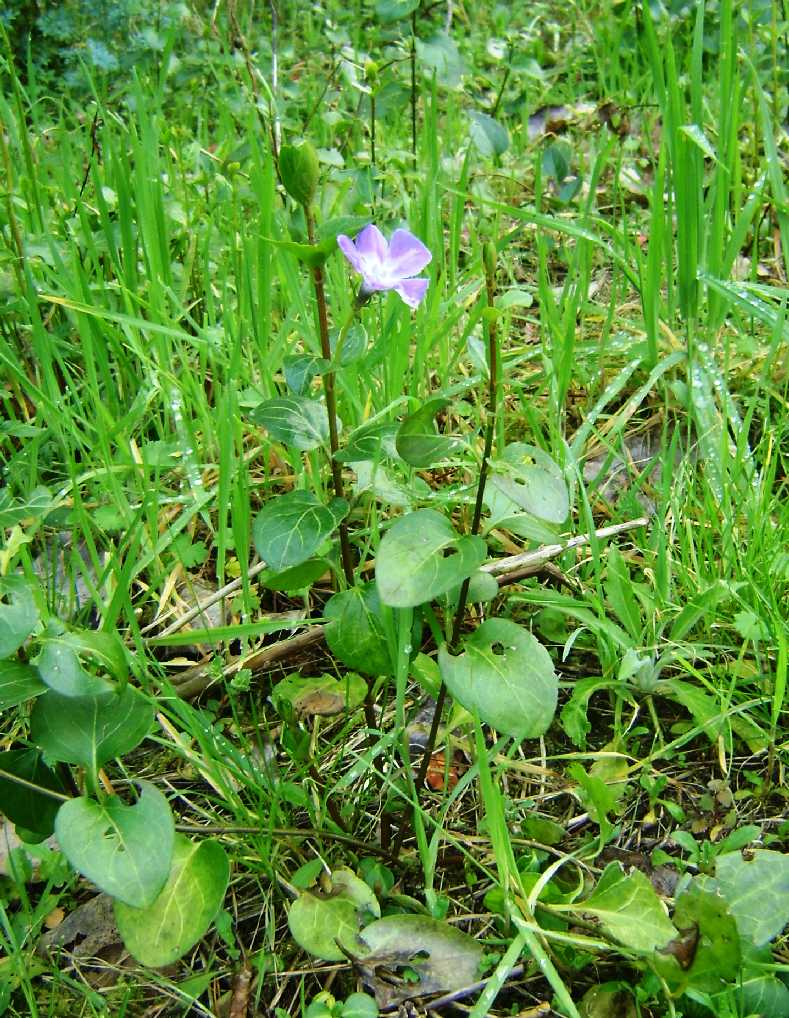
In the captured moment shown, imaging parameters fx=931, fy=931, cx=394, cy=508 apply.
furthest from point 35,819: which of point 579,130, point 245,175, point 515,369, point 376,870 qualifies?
point 579,130

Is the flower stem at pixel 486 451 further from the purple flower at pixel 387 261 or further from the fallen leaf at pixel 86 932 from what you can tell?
the fallen leaf at pixel 86 932

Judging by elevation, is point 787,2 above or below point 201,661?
above

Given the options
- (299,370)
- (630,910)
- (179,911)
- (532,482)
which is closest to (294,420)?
(299,370)

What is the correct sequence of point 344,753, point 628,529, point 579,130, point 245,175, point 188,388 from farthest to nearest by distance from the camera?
point 579,130 < point 245,175 < point 188,388 < point 628,529 < point 344,753

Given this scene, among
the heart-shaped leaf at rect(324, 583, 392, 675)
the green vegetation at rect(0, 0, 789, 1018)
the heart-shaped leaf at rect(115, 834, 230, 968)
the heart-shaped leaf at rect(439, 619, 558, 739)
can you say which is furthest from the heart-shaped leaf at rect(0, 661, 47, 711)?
the heart-shaped leaf at rect(439, 619, 558, 739)

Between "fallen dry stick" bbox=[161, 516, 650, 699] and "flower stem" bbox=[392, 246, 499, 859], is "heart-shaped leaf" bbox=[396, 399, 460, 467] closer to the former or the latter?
"flower stem" bbox=[392, 246, 499, 859]

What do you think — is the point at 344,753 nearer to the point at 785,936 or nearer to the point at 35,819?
the point at 35,819

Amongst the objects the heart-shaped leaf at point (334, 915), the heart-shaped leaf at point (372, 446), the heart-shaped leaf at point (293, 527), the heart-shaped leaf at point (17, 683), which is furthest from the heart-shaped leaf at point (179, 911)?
the heart-shaped leaf at point (372, 446)
